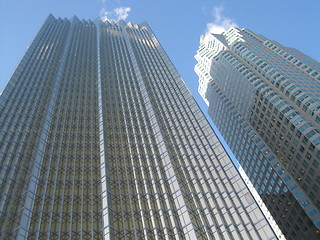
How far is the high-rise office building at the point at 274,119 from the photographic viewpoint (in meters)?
72.7

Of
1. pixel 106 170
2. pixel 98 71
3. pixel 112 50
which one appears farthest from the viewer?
pixel 112 50

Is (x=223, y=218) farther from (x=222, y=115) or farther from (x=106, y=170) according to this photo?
(x=222, y=115)

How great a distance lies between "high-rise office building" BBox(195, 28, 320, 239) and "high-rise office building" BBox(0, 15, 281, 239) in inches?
866

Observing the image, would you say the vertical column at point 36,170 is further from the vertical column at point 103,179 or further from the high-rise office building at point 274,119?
the high-rise office building at point 274,119

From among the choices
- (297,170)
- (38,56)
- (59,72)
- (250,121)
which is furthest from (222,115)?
(38,56)

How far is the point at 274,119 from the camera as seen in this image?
279ft

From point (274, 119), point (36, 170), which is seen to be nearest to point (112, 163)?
point (36, 170)

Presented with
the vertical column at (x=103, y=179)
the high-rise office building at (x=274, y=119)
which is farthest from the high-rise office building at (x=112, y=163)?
the high-rise office building at (x=274, y=119)

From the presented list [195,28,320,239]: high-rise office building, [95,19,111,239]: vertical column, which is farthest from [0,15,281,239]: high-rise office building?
[195,28,320,239]: high-rise office building

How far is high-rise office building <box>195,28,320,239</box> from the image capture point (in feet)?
238

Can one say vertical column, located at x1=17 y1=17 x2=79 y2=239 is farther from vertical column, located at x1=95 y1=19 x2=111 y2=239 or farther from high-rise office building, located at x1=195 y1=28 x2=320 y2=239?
high-rise office building, located at x1=195 y1=28 x2=320 y2=239

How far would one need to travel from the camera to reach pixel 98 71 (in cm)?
9969

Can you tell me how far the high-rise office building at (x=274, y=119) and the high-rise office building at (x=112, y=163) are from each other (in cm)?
2200

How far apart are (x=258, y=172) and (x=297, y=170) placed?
1719cm
